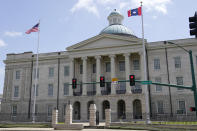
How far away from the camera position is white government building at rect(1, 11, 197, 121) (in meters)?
40.3

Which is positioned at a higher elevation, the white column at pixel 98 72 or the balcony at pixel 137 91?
the white column at pixel 98 72

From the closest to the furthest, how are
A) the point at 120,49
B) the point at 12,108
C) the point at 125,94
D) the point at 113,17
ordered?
1. the point at 125,94
2. the point at 120,49
3. the point at 12,108
4. the point at 113,17

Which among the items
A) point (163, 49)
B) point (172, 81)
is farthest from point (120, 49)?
point (172, 81)

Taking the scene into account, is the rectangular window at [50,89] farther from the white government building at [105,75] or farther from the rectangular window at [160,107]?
the rectangular window at [160,107]

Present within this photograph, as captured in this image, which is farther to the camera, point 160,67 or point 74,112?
point 74,112

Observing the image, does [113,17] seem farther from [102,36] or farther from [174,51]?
[174,51]

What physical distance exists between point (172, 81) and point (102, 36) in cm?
1575

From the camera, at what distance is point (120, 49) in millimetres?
43125

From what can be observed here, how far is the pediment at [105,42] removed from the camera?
140 ft

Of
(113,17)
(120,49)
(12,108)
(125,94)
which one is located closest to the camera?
(125,94)

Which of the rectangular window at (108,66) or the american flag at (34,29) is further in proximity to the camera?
the rectangular window at (108,66)

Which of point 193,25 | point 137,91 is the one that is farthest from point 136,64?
point 193,25

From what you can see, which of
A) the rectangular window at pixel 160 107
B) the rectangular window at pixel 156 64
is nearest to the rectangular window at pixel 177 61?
the rectangular window at pixel 156 64

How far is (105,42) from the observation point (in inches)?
1751
